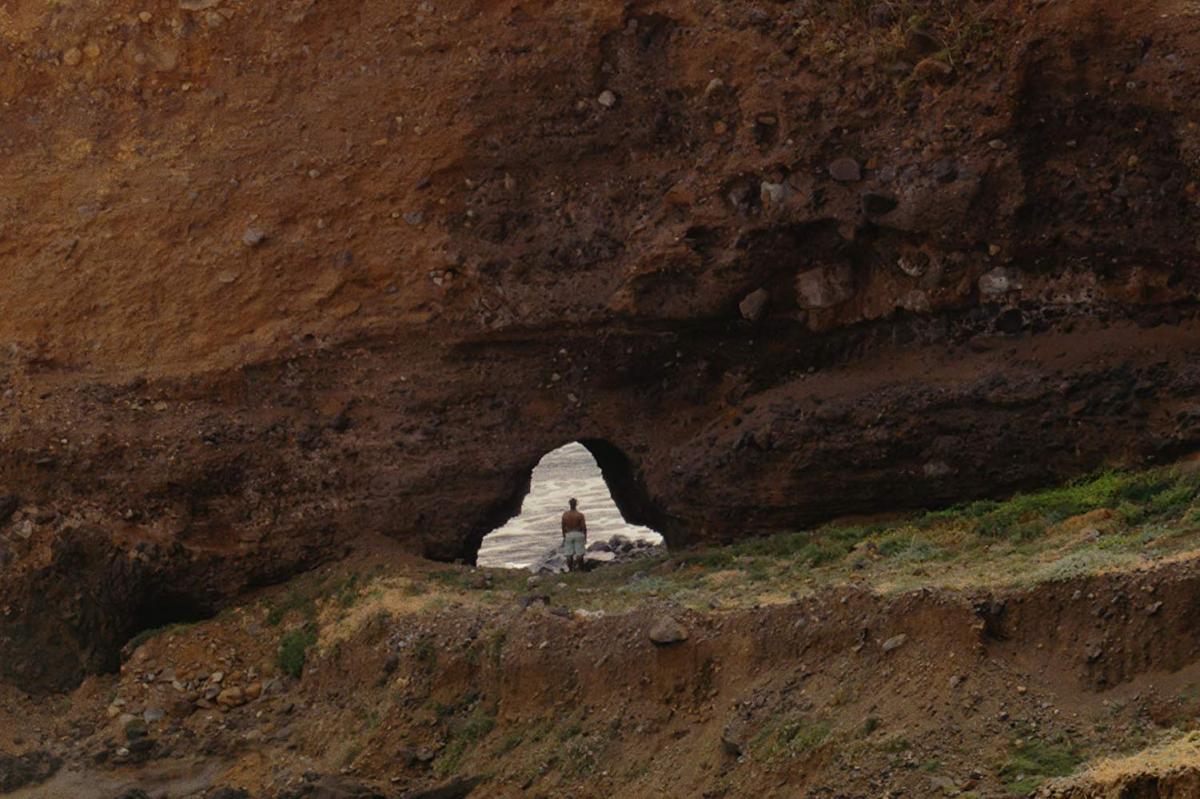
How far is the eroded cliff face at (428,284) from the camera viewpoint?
1330 cm

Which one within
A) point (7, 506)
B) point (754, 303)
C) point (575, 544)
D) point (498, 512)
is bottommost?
point (575, 544)

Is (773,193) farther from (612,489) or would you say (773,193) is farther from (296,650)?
(296,650)

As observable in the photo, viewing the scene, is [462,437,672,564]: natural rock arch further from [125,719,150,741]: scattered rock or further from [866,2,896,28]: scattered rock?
[866,2,896,28]: scattered rock

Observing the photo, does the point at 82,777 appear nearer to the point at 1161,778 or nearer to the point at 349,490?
the point at 349,490

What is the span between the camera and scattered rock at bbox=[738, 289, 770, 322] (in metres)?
13.6

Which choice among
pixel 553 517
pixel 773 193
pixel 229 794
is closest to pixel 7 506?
pixel 229 794

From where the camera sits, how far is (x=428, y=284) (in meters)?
14.0

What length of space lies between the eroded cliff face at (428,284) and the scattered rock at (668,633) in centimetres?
314

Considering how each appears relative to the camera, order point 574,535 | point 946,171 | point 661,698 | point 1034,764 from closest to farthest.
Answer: point 1034,764 < point 661,698 < point 946,171 < point 574,535

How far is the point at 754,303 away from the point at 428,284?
107 inches

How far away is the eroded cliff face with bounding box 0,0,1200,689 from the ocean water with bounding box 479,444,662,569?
4636 millimetres

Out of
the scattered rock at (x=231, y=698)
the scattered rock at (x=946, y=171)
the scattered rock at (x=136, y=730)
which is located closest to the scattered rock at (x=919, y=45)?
the scattered rock at (x=946, y=171)

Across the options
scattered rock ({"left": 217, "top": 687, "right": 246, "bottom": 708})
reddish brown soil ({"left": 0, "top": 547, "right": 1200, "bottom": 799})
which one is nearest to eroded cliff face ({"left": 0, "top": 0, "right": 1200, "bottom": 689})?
reddish brown soil ({"left": 0, "top": 547, "right": 1200, "bottom": 799})

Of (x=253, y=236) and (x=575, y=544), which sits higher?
(x=253, y=236)
